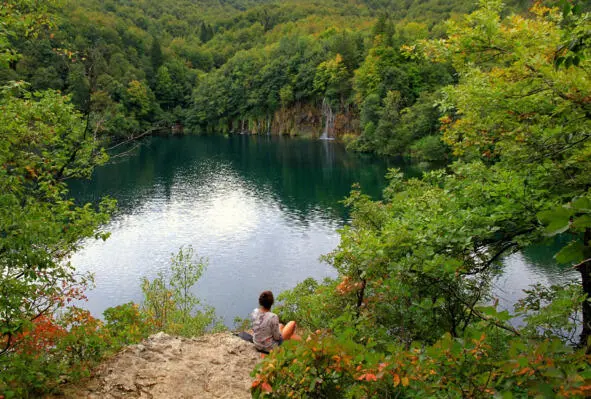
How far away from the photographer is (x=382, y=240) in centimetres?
549

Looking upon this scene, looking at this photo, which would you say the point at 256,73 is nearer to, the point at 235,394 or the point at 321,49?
the point at 321,49

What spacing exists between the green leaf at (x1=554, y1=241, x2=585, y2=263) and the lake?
6.26m

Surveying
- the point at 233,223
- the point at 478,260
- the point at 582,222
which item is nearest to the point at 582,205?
the point at 582,222

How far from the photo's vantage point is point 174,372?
5.93m

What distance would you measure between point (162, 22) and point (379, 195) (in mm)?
160261

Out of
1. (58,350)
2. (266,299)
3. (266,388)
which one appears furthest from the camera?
(266,299)

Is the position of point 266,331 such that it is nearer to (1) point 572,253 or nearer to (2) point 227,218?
(1) point 572,253

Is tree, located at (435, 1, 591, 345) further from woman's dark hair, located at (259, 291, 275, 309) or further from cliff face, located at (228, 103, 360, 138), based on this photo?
cliff face, located at (228, 103, 360, 138)

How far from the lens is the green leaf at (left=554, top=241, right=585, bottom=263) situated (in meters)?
1.77

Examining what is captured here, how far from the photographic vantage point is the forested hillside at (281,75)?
154ft

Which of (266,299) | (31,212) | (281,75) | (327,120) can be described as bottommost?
(266,299)

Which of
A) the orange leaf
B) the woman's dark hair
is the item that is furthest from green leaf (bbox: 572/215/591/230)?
the woman's dark hair

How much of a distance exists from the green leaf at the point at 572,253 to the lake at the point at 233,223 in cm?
626

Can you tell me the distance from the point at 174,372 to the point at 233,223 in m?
22.1
